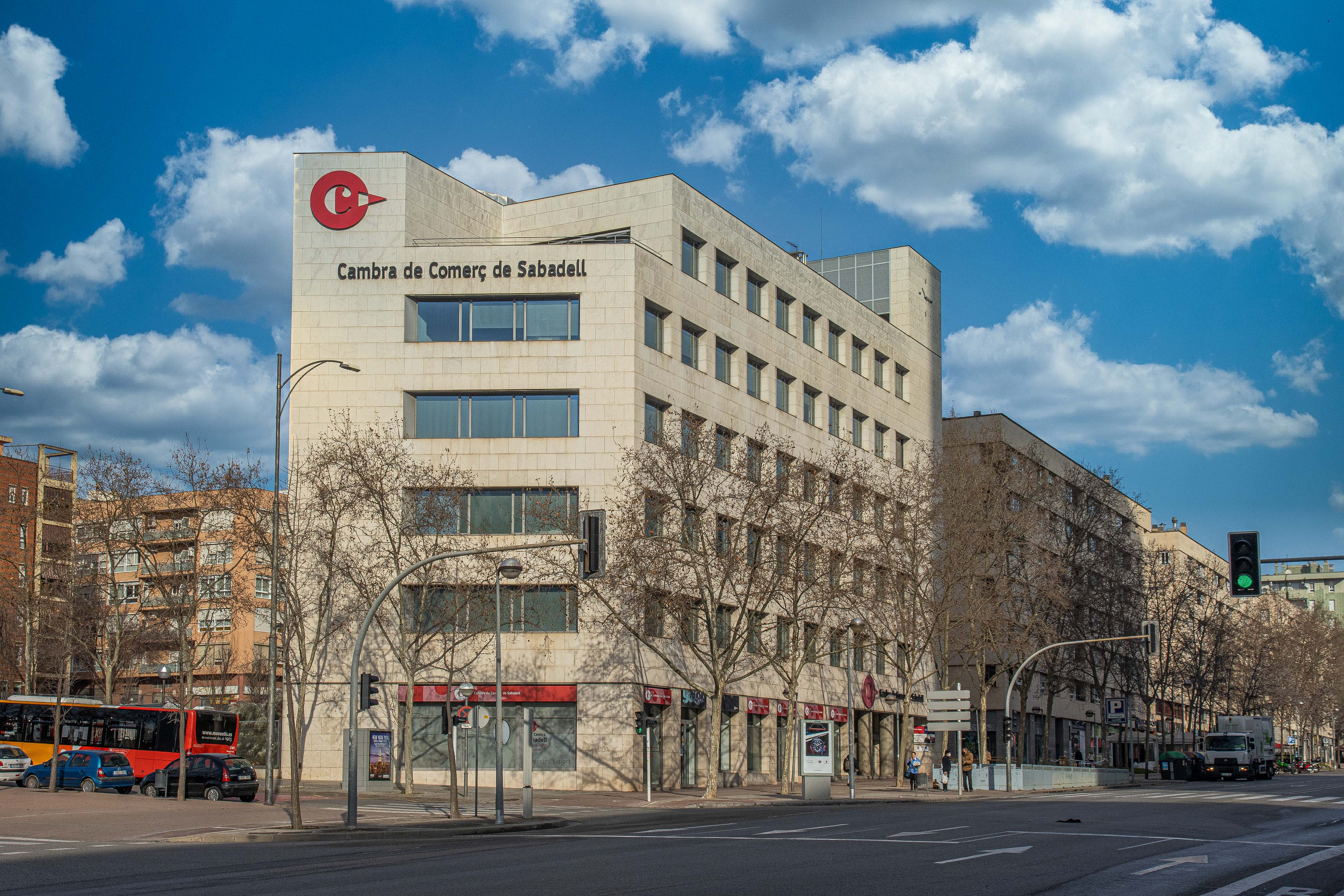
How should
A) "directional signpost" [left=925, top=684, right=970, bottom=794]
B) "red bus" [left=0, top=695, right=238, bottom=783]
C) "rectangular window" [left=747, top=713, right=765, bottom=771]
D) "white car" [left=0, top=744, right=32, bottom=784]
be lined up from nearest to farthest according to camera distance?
"directional signpost" [left=925, top=684, right=970, bottom=794] < "white car" [left=0, top=744, right=32, bottom=784] < "red bus" [left=0, top=695, right=238, bottom=783] < "rectangular window" [left=747, top=713, right=765, bottom=771]

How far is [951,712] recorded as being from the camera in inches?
1911

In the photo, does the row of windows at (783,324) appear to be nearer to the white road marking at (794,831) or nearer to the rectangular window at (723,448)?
the rectangular window at (723,448)

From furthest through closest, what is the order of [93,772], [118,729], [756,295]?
[756,295], [118,729], [93,772]

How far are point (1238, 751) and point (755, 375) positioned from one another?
3680cm

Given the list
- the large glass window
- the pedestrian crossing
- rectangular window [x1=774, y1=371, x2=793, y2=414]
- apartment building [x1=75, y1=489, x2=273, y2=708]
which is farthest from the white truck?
apartment building [x1=75, y1=489, x2=273, y2=708]

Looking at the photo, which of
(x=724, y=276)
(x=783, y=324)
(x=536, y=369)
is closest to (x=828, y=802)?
(x=536, y=369)

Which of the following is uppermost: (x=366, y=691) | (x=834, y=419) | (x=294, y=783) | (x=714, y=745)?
(x=834, y=419)

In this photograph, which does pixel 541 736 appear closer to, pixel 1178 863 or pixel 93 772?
pixel 93 772

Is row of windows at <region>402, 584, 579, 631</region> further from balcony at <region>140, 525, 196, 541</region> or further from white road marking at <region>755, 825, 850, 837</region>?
white road marking at <region>755, 825, 850, 837</region>

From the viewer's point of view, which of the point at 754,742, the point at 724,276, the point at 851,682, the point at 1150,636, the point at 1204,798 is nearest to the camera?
the point at 1204,798

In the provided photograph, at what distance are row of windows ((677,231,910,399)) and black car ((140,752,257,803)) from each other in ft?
74.8

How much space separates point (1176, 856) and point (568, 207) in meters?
44.9

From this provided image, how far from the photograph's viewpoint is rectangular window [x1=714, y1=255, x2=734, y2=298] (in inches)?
2365

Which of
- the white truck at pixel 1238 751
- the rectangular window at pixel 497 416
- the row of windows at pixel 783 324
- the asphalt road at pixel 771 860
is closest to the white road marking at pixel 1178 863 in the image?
the asphalt road at pixel 771 860
